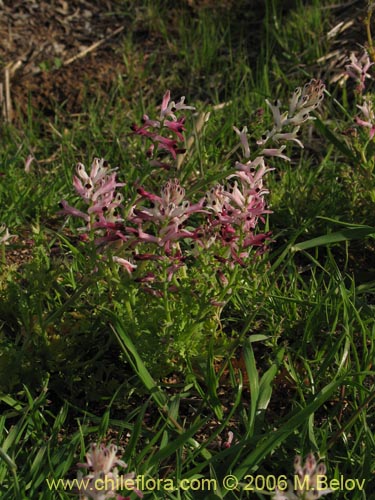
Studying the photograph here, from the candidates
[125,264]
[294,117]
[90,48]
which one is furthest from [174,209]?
[90,48]

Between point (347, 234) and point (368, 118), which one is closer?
point (347, 234)

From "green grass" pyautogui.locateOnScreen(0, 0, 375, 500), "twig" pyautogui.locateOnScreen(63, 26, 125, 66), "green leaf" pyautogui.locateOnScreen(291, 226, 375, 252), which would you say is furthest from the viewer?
"twig" pyautogui.locateOnScreen(63, 26, 125, 66)

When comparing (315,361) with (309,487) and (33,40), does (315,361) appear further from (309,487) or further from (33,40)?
(33,40)

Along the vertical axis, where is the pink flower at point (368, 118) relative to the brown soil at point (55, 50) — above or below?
above

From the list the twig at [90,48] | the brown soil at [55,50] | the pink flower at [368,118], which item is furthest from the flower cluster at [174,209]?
the twig at [90,48]

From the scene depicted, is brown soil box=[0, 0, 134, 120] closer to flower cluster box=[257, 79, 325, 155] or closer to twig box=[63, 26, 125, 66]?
twig box=[63, 26, 125, 66]

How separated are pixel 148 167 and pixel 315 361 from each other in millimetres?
941

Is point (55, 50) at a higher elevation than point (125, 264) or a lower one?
lower

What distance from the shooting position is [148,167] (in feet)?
8.55

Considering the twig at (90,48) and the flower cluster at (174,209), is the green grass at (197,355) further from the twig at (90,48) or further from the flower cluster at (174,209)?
the twig at (90,48)

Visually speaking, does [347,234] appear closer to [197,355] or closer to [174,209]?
[197,355]

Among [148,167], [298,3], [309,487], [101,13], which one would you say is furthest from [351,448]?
[101,13]

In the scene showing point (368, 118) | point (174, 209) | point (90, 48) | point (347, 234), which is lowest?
point (90, 48)

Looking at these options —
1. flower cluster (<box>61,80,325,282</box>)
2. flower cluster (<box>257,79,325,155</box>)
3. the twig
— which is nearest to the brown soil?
the twig
